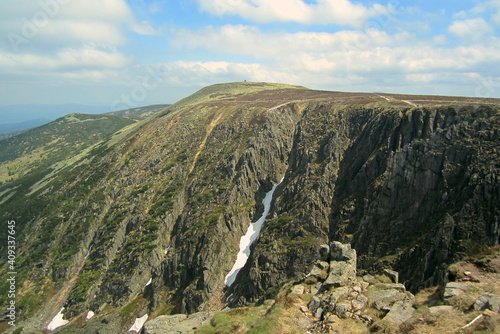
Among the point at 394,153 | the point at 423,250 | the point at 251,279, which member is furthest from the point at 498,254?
the point at 251,279

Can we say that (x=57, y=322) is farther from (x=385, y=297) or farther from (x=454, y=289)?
(x=454, y=289)

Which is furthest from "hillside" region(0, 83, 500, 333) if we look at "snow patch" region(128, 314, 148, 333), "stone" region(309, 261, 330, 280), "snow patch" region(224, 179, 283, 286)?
"stone" region(309, 261, 330, 280)

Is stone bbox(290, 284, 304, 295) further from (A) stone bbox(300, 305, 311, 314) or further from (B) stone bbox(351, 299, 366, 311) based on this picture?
(B) stone bbox(351, 299, 366, 311)

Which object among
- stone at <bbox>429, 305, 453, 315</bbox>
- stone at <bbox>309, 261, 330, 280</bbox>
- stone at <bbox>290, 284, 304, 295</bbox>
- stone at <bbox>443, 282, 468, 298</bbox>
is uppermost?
stone at <bbox>443, 282, 468, 298</bbox>

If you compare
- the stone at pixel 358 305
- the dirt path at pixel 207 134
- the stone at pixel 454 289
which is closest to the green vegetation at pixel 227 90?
the dirt path at pixel 207 134

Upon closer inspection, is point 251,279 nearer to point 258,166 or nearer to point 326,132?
point 258,166

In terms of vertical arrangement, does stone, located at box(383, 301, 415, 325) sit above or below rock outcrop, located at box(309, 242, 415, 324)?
above

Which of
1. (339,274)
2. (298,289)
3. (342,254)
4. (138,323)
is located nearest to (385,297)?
(339,274)
